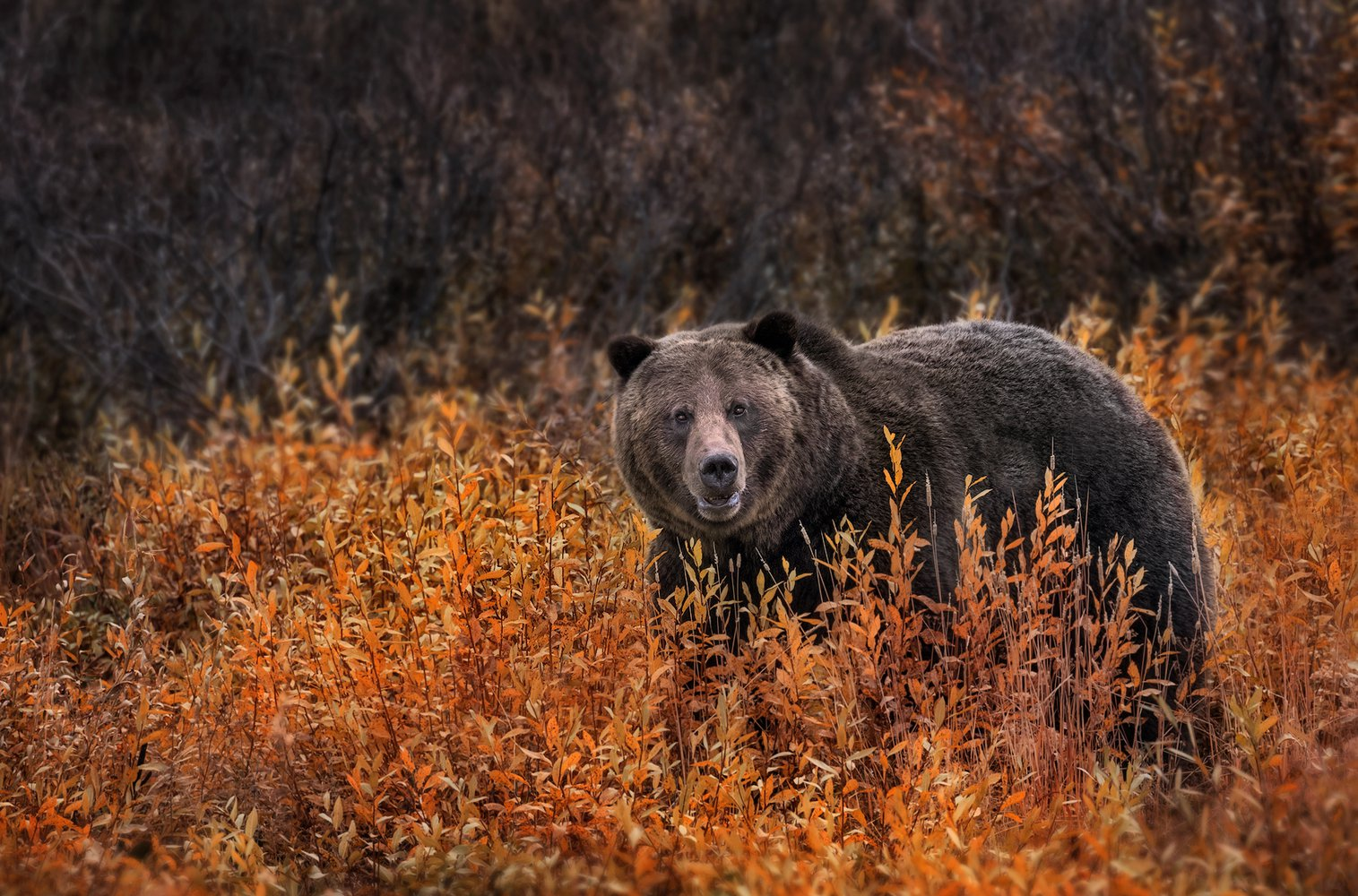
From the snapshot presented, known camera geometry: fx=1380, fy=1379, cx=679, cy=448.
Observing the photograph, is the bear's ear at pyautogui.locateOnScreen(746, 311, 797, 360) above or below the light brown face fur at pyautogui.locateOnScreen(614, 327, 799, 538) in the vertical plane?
above

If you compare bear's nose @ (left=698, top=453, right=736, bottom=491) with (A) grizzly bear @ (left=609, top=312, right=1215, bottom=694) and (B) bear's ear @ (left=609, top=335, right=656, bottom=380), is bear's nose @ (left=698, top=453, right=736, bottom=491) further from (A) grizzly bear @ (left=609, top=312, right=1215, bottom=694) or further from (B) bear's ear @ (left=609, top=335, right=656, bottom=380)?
(B) bear's ear @ (left=609, top=335, right=656, bottom=380)

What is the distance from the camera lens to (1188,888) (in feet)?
8.23

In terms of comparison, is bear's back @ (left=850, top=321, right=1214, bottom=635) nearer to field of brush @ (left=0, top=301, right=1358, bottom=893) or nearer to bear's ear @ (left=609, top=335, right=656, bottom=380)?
field of brush @ (left=0, top=301, right=1358, bottom=893)

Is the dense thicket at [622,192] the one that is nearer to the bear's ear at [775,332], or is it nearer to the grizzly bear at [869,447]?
the grizzly bear at [869,447]

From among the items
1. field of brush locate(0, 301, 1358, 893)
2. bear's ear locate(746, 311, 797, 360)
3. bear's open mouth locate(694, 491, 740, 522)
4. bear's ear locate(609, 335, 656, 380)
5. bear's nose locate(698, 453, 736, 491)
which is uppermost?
bear's ear locate(746, 311, 797, 360)

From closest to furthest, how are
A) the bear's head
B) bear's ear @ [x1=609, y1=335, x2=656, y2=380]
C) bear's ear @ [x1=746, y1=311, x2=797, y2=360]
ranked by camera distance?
the bear's head, bear's ear @ [x1=746, y1=311, x2=797, y2=360], bear's ear @ [x1=609, y1=335, x2=656, y2=380]

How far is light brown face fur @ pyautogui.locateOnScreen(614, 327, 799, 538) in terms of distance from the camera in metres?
3.87

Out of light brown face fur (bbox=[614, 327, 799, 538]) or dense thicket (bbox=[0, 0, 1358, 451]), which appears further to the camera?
dense thicket (bbox=[0, 0, 1358, 451])

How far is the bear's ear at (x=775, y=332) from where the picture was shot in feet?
13.7

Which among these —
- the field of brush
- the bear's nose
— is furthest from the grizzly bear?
the field of brush

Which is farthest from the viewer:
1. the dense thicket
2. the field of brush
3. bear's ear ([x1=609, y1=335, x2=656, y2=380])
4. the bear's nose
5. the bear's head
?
the dense thicket

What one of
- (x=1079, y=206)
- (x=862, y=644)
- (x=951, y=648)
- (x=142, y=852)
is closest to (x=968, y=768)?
(x=862, y=644)

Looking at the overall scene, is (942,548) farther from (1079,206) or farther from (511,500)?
(1079,206)

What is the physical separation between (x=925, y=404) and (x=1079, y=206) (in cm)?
559
